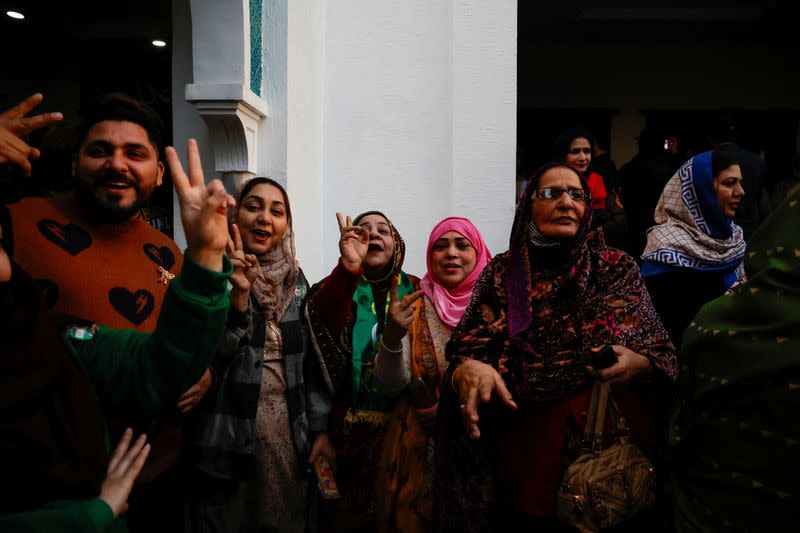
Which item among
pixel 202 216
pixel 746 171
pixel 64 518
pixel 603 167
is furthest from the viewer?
pixel 603 167

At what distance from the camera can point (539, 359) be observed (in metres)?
2.32

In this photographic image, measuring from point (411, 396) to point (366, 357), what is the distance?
0.24 m

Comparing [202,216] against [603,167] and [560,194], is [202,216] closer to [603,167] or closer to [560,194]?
[560,194]

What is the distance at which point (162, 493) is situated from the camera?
223cm

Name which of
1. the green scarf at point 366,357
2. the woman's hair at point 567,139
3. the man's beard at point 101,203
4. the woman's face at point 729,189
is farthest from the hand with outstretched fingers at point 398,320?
the woman's hair at point 567,139

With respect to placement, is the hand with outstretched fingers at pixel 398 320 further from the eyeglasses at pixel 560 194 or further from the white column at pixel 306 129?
the white column at pixel 306 129

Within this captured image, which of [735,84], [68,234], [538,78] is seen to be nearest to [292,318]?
[68,234]

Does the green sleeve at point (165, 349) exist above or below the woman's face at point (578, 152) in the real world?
below

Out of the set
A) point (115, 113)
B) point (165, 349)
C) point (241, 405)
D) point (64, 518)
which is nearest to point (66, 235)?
point (115, 113)

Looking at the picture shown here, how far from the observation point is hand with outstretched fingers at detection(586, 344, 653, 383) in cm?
217

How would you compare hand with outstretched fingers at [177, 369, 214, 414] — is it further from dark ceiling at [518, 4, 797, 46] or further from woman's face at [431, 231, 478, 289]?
dark ceiling at [518, 4, 797, 46]

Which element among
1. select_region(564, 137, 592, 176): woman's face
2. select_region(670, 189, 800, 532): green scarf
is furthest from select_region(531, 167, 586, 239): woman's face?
select_region(564, 137, 592, 176): woman's face

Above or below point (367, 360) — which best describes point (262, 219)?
above

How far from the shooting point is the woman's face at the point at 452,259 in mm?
3031
